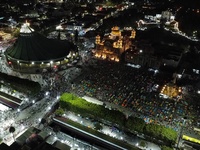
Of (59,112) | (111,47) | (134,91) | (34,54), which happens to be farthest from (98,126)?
(111,47)

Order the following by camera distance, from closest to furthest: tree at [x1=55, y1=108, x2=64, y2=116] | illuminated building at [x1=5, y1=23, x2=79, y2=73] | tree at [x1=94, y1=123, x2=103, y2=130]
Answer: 1. tree at [x1=94, y1=123, x2=103, y2=130]
2. tree at [x1=55, y1=108, x2=64, y2=116]
3. illuminated building at [x1=5, y1=23, x2=79, y2=73]

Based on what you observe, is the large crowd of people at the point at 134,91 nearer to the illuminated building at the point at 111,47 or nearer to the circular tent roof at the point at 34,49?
the illuminated building at the point at 111,47

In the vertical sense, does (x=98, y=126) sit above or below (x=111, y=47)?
below

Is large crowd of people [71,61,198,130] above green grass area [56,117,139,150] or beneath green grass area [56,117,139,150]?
above

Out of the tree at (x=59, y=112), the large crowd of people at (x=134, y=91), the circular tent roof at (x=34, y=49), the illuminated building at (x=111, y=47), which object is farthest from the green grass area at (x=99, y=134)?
the illuminated building at (x=111, y=47)

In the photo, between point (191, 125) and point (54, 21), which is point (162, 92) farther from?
point (54, 21)

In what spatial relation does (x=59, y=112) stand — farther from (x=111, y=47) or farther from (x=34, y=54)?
(x=111, y=47)

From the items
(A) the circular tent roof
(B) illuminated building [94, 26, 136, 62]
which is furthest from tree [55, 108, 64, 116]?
(B) illuminated building [94, 26, 136, 62]

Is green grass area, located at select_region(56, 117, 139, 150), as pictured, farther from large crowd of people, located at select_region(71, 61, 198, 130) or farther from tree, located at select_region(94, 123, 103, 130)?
large crowd of people, located at select_region(71, 61, 198, 130)
